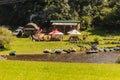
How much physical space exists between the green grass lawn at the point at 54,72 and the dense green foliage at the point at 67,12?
2719 inches

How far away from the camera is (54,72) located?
998 inches

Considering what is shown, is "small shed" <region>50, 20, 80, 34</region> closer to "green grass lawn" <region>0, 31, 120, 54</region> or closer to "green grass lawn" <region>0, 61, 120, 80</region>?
"green grass lawn" <region>0, 31, 120, 54</region>

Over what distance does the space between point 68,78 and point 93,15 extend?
82651mm

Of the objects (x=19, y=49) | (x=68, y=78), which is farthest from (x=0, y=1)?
(x=68, y=78)

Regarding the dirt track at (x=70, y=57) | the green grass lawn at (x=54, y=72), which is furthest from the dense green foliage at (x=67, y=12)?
the green grass lawn at (x=54, y=72)

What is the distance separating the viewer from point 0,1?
4601 inches

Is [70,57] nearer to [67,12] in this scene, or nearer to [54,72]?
[54,72]

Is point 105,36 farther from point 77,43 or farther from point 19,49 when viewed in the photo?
point 19,49

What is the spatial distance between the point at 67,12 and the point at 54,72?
251 ft

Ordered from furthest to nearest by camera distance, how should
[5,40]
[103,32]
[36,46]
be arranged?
[103,32]
[36,46]
[5,40]

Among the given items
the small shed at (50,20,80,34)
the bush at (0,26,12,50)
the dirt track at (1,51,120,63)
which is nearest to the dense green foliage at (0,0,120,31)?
the small shed at (50,20,80,34)

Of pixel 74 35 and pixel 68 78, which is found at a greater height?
pixel 68 78

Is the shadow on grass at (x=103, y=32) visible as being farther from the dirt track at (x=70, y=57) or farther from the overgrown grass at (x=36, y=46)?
the dirt track at (x=70, y=57)

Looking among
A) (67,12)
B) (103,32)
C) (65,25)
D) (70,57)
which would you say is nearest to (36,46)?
(70,57)
